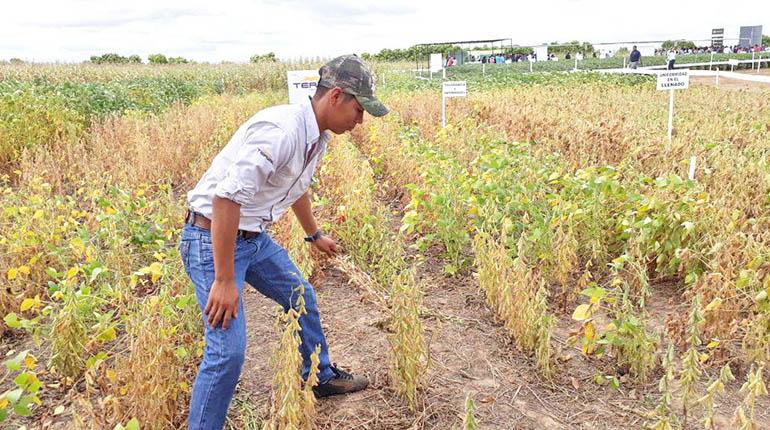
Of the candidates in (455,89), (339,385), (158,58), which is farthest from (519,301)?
(158,58)

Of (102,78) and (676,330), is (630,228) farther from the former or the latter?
(102,78)

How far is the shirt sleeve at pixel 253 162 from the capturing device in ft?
5.86

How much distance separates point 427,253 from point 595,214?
129 centimetres

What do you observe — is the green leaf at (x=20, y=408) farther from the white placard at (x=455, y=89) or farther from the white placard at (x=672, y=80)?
the white placard at (x=455, y=89)

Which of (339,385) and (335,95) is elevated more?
(335,95)

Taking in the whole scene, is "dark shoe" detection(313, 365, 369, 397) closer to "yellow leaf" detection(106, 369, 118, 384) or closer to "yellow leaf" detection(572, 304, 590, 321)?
"yellow leaf" detection(106, 369, 118, 384)

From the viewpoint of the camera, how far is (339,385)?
262cm

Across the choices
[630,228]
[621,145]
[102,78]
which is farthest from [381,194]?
[102,78]

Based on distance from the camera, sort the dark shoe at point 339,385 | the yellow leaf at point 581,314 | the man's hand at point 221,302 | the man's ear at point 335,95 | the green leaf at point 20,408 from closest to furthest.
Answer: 1. the green leaf at point 20,408
2. the man's hand at point 221,302
3. the man's ear at point 335,95
4. the yellow leaf at point 581,314
5. the dark shoe at point 339,385

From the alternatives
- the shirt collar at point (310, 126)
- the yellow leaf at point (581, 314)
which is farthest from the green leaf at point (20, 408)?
the yellow leaf at point (581, 314)

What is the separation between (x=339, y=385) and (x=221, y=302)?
932 mm

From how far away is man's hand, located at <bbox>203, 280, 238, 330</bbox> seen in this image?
6.23ft

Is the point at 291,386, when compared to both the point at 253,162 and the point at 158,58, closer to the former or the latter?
the point at 253,162

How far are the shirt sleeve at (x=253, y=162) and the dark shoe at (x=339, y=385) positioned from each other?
3.67ft
